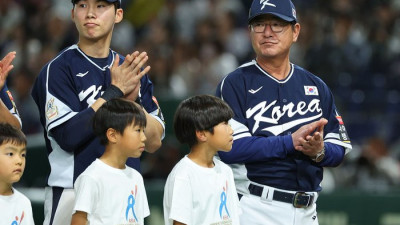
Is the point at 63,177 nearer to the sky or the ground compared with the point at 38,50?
nearer to the sky

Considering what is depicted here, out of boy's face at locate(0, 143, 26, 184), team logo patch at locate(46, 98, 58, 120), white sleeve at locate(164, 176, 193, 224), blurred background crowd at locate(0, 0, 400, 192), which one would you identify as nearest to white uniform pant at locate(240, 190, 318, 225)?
white sleeve at locate(164, 176, 193, 224)

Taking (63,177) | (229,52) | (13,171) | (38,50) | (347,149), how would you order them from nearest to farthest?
(13,171)
(63,177)
(347,149)
(38,50)
(229,52)

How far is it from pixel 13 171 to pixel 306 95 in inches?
70.8

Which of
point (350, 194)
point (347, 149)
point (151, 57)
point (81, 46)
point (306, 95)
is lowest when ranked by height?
point (350, 194)

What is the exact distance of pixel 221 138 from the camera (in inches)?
171

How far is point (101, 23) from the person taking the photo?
447 centimetres

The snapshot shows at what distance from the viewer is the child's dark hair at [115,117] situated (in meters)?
4.11

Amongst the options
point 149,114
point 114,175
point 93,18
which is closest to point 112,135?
point 114,175

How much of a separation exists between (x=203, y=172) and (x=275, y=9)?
1.15 meters

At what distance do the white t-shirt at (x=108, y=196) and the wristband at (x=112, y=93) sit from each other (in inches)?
13.5

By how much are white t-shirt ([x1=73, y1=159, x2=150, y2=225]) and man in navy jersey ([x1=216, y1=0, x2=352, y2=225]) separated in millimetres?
777

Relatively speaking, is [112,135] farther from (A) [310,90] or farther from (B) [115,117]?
(A) [310,90]

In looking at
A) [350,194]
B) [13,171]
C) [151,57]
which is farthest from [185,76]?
[13,171]

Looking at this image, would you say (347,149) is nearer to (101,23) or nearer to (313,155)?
(313,155)
